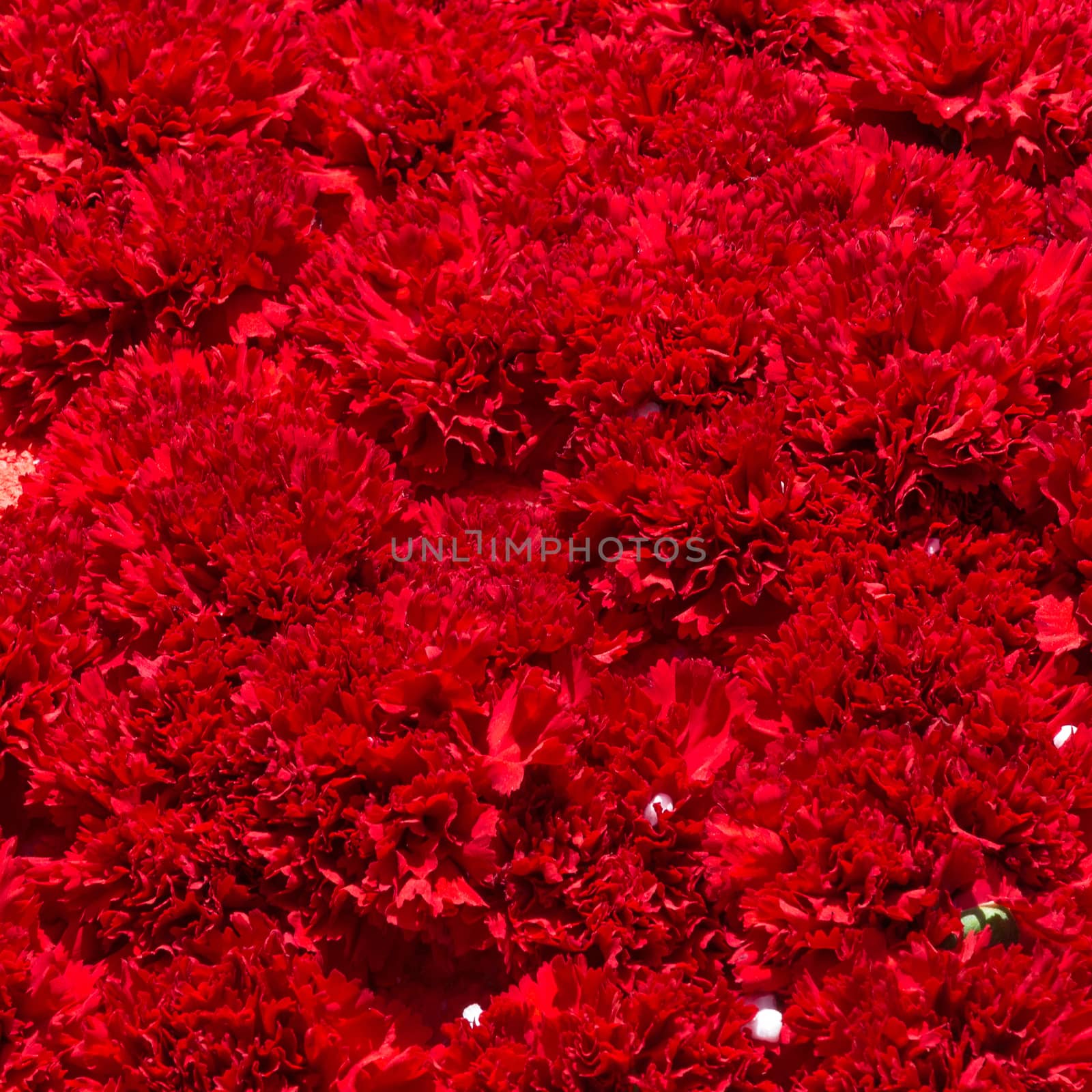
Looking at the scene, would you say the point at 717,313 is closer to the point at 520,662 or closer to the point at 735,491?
the point at 735,491

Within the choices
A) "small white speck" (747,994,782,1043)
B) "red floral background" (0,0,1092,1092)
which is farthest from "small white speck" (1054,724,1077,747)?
"small white speck" (747,994,782,1043)

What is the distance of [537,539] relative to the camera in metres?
4.12

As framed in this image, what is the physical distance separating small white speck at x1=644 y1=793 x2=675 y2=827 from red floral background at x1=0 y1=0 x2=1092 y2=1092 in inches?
0.9

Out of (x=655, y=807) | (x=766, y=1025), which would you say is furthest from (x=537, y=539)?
(x=766, y=1025)

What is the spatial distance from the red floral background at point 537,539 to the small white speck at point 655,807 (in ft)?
0.08

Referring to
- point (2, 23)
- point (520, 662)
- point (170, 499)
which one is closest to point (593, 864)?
point (520, 662)

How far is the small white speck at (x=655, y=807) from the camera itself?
3604mm

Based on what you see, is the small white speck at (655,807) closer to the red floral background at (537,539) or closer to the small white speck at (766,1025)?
the red floral background at (537,539)

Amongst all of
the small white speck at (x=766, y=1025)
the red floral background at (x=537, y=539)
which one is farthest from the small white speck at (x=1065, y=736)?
the small white speck at (x=766, y=1025)

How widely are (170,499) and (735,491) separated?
1.53m

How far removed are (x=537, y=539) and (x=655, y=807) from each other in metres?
0.88

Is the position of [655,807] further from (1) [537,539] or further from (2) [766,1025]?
(1) [537,539]

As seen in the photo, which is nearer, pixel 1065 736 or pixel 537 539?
pixel 1065 736

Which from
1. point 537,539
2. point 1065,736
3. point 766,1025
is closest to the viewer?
point 766,1025
